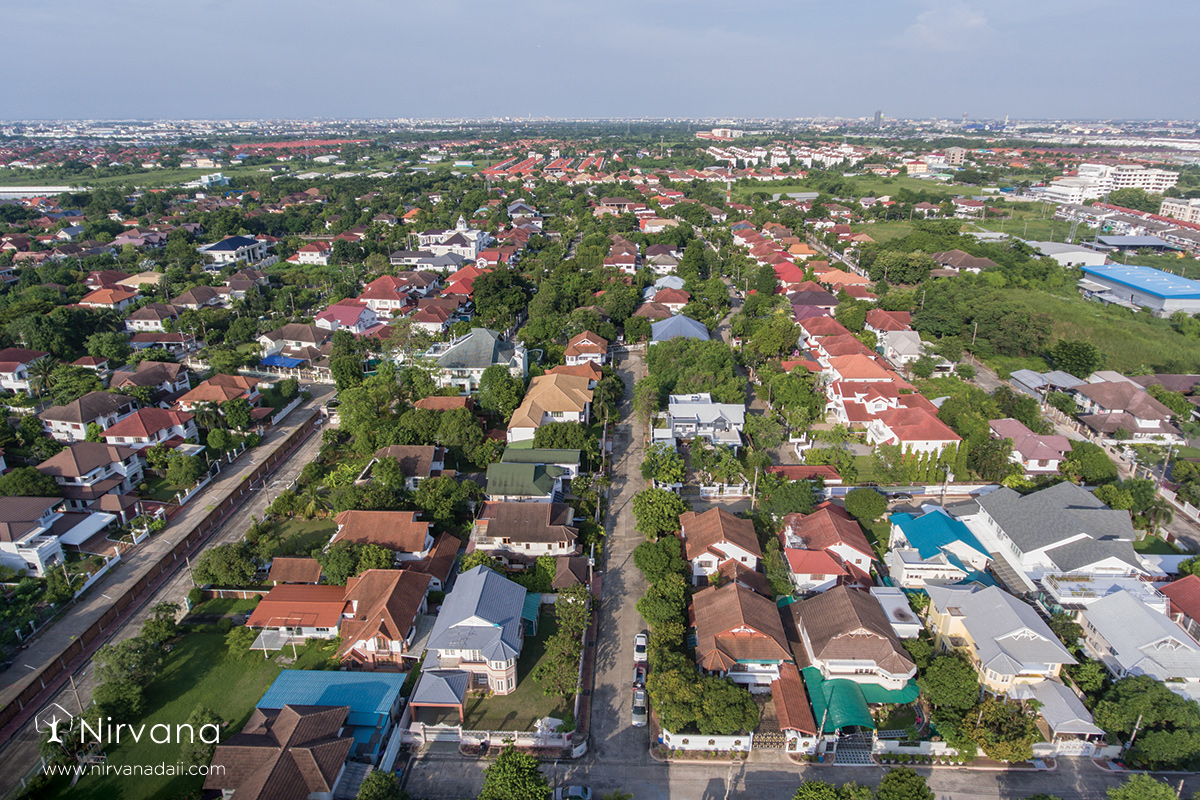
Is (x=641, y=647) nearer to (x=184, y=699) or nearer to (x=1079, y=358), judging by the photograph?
(x=184, y=699)

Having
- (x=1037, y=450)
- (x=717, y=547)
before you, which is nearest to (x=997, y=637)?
(x=717, y=547)

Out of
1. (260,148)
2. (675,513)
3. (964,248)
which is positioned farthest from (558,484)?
(260,148)

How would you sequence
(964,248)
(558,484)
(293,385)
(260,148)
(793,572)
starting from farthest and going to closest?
(260,148)
(964,248)
(293,385)
(558,484)
(793,572)

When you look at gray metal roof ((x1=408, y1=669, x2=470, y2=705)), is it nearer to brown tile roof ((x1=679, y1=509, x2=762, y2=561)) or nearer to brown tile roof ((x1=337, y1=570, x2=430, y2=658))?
brown tile roof ((x1=337, y1=570, x2=430, y2=658))

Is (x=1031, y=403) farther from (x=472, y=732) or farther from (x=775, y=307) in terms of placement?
(x=472, y=732)

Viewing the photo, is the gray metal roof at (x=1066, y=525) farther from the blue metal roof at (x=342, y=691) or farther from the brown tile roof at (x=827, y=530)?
the blue metal roof at (x=342, y=691)
